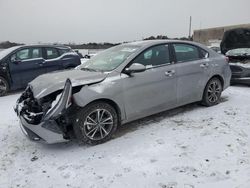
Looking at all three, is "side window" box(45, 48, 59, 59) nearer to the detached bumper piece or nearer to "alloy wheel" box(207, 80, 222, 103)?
the detached bumper piece

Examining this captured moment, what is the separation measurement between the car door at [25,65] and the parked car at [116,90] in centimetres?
376

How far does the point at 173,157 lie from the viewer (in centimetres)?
368

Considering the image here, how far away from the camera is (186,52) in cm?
552

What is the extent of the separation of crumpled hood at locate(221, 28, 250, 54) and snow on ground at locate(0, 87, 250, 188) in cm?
540

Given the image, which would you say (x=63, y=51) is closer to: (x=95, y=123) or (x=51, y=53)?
(x=51, y=53)

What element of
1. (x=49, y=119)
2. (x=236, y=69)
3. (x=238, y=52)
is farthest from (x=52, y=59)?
(x=238, y=52)

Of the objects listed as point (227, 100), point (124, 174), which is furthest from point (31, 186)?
point (227, 100)

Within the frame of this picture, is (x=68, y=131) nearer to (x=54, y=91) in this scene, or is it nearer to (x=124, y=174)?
(x=54, y=91)

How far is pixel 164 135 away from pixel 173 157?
76 centimetres

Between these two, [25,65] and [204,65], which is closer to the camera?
[204,65]

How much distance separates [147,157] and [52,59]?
635 centimetres

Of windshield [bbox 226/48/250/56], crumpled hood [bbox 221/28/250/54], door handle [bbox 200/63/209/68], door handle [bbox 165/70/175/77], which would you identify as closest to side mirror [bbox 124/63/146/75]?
door handle [bbox 165/70/175/77]

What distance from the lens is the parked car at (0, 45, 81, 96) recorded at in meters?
8.11

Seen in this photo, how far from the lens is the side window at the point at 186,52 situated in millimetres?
5343
